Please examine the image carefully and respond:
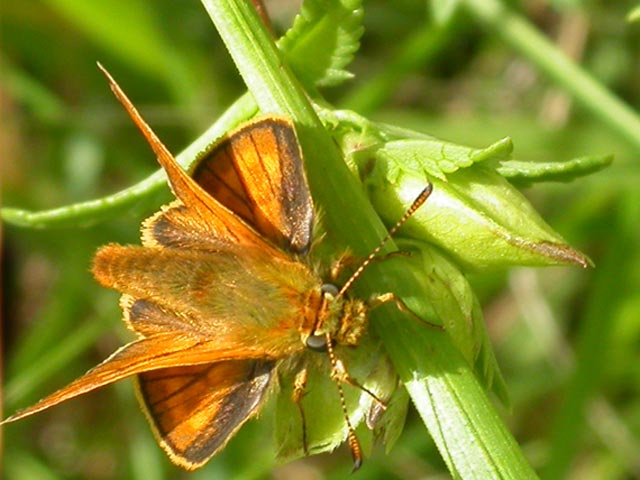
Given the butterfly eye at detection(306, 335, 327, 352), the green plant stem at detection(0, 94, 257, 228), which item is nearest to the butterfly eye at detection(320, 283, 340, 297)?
the butterfly eye at detection(306, 335, 327, 352)

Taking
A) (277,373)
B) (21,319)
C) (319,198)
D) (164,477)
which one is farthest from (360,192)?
(21,319)

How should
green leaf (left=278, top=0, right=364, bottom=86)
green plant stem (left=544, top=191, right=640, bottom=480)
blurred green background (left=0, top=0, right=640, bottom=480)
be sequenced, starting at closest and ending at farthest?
green leaf (left=278, top=0, right=364, bottom=86), green plant stem (left=544, top=191, right=640, bottom=480), blurred green background (left=0, top=0, right=640, bottom=480)

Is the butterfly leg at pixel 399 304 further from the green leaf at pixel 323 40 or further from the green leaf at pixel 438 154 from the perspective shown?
the green leaf at pixel 323 40

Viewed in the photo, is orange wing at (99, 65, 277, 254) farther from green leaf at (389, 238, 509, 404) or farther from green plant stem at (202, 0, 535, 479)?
green leaf at (389, 238, 509, 404)

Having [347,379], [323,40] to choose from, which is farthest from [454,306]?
[323,40]

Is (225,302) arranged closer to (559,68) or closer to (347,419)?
(347,419)
